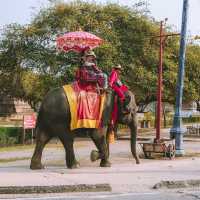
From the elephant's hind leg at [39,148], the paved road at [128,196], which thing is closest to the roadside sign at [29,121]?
the elephant's hind leg at [39,148]

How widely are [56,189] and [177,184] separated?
2.85m

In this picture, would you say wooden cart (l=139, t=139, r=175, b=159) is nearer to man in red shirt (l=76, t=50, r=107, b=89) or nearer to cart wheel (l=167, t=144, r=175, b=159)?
cart wheel (l=167, t=144, r=175, b=159)

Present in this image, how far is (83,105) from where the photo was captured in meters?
15.2


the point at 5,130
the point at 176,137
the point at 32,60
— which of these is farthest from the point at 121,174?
the point at 32,60

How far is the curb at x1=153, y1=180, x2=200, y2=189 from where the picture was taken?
12.6 m

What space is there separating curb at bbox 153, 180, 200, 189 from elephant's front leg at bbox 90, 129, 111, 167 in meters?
3.38

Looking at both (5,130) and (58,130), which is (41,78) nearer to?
(5,130)

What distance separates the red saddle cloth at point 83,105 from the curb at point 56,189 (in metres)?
3.35

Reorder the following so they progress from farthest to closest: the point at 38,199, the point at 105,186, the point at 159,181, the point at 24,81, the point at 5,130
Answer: the point at 24,81 → the point at 5,130 → the point at 159,181 → the point at 105,186 → the point at 38,199

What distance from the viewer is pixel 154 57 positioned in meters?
36.2

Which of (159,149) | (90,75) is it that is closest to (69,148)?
(90,75)

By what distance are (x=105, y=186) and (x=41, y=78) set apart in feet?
79.1

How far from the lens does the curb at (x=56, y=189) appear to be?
1139 cm

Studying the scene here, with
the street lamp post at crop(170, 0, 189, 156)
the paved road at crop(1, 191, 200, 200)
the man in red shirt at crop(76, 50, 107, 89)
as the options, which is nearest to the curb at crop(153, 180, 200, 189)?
the paved road at crop(1, 191, 200, 200)
